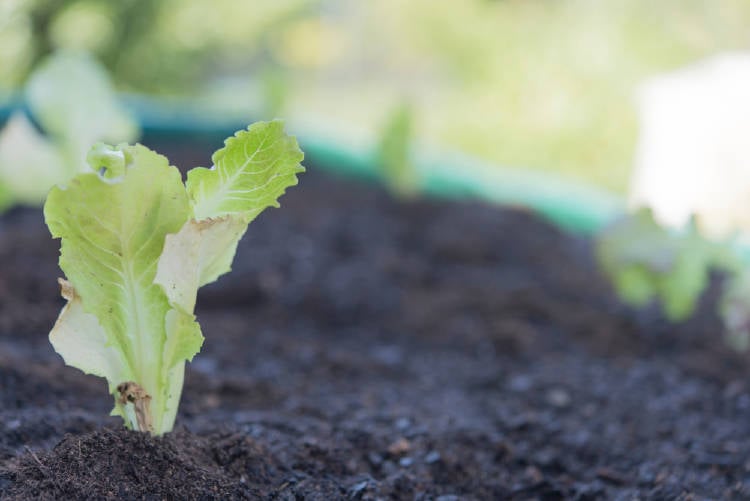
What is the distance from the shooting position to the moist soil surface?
3.17 ft

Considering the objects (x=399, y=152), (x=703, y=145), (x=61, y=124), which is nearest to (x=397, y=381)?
(x=61, y=124)

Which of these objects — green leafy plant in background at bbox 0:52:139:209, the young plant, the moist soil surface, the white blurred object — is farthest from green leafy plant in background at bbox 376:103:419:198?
the young plant

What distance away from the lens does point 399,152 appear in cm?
268

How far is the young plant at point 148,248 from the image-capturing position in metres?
0.80

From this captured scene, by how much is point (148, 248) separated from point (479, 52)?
426 centimetres

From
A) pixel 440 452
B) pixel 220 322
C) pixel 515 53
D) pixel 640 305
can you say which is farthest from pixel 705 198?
pixel 515 53

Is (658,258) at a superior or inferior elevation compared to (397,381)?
superior

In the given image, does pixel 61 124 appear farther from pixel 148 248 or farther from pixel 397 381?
pixel 148 248

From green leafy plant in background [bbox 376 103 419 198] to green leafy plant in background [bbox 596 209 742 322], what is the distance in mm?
992

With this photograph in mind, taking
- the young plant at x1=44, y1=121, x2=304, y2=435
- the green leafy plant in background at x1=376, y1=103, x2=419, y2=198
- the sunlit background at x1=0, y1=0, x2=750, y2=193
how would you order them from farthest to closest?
the sunlit background at x1=0, y1=0, x2=750, y2=193
the green leafy plant in background at x1=376, y1=103, x2=419, y2=198
the young plant at x1=44, y1=121, x2=304, y2=435

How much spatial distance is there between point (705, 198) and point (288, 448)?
→ 1.98 meters

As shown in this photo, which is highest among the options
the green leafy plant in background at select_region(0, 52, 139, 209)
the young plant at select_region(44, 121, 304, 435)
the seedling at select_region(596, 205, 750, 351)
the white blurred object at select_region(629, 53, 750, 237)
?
the white blurred object at select_region(629, 53, 750, 237)

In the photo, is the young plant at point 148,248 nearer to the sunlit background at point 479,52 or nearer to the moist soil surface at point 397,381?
the moist soil surface at point 397,381

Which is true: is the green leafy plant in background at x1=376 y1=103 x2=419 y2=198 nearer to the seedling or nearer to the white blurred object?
the white blurred object
